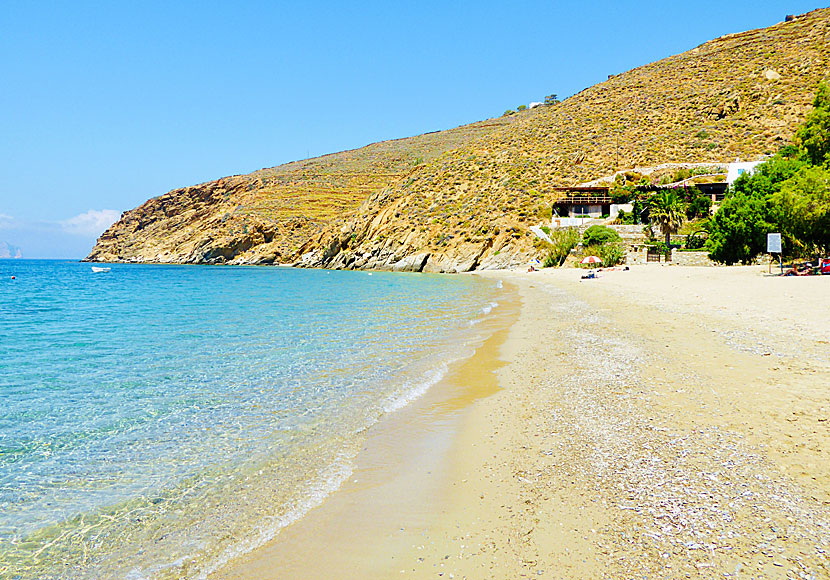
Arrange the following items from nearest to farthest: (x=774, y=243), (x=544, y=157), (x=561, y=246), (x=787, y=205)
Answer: (x=774, y=243), (x=787, y=205), (x=561, y=246), (x=544, y=157)

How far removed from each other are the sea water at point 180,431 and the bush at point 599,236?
123ft

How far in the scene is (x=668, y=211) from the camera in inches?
1831

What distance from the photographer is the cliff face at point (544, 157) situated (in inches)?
2334

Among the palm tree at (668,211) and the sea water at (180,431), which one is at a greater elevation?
the palm tree at (668,211)

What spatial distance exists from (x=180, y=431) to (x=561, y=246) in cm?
4715

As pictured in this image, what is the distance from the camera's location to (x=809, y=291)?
52.7 ft

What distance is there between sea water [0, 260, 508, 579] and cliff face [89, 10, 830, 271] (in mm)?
45638

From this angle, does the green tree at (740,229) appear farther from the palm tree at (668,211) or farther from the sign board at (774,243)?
the palm tree at (668,211)

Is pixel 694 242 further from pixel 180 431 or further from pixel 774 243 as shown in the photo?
pixel 180 431

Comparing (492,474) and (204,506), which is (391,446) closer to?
(492,474)

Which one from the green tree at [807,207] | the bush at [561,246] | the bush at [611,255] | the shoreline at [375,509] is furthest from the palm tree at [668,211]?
the shoreline at [375,509]

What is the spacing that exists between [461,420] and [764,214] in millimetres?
31743

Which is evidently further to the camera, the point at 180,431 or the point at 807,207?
the point at 807,207

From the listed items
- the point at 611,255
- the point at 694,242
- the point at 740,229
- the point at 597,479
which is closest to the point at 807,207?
the point at 740,229
